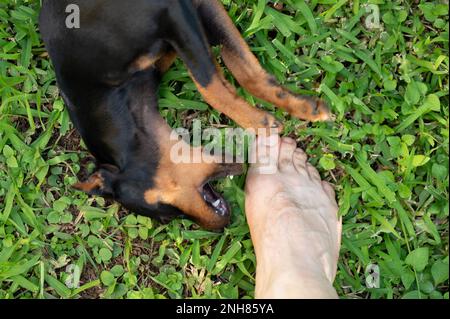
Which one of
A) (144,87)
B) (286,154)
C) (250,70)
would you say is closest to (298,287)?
(286,154)

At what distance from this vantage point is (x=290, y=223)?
3.49 m

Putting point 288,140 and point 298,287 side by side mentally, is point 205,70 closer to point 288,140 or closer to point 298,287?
point 288,140

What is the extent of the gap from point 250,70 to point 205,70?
313 millimetres

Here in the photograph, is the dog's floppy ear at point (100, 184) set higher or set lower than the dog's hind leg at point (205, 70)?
lower

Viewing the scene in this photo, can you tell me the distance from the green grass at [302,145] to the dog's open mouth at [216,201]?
0.59 ft

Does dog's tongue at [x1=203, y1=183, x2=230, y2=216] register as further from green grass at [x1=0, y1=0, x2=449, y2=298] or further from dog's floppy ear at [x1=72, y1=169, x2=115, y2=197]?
dog's floppy ear at [x1=72, y1=169, x2=115, y2=197]

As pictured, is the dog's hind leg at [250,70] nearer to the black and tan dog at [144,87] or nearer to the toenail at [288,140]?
the black and tan dog at [144,87]

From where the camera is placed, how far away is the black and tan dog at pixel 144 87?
3.20 m

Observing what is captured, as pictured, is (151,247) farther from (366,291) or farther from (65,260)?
(366,291)

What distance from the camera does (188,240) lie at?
3830 millimetres

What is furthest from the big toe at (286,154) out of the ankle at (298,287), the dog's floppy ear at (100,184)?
the dog's floppy ear at (100,184)

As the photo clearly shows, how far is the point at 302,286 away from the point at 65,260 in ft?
5.62
